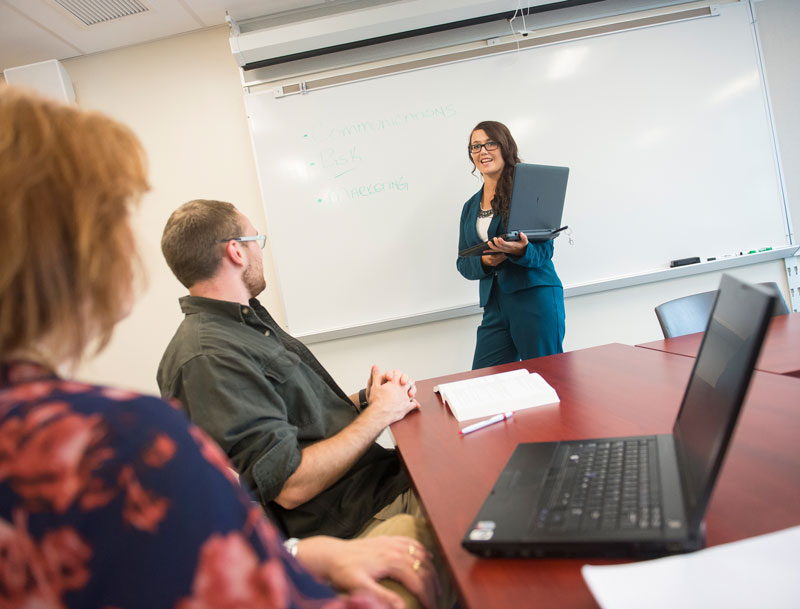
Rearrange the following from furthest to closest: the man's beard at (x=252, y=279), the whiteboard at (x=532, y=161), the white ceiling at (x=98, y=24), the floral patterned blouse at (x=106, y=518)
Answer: the whiteboard at (x=532, y=161)
the white ceiling at (x=98, y=24)
the man's beard at (x=252, y=279)
the floral patterned blouse at (x=106, y=518)

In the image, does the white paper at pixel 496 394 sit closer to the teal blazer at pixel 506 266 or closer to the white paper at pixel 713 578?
the white paper at pixel 713 578

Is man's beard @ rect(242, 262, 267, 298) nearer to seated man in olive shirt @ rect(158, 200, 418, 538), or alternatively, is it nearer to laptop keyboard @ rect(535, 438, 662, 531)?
seated man in olive shirt @ rect(158, 200, 418, 538)

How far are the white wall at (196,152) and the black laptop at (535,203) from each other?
34.6 inches

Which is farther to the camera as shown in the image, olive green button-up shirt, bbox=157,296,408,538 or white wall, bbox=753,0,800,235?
white wall, bbox=753,0,800,235

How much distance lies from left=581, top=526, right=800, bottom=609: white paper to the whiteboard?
7.72 ft

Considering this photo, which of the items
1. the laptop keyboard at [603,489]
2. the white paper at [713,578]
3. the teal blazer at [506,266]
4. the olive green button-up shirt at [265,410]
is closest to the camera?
the white paper at [713,578]

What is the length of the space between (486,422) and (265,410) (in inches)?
18.5

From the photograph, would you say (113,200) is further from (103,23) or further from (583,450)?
(103,23)

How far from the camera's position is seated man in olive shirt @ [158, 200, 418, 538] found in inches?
41.5

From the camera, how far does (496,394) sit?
1253 mm

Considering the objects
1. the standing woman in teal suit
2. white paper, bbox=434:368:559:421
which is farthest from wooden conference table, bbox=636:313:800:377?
the standing woman in teal suit

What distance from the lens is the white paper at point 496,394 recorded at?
1.18m

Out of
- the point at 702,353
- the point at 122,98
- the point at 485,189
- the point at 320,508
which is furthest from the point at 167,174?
the point at 702,353

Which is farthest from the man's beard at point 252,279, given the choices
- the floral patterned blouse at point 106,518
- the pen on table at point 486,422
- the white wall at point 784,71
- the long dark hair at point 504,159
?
the white wall at point 784,71
